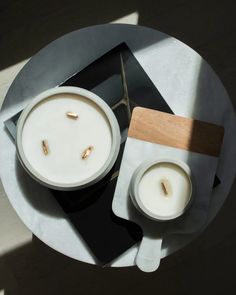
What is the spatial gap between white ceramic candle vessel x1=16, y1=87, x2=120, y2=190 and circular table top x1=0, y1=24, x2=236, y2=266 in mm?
70

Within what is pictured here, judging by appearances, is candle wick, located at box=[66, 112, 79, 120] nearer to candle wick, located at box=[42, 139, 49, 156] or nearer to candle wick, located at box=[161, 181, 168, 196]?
candle wick, located at box=[42, 139, 49, 156]

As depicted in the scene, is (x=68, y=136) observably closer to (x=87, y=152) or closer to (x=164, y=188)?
(x=87, y=152)

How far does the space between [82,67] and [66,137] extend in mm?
138

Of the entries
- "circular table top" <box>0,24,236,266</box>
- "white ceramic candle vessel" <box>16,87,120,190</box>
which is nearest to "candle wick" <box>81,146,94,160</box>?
"white ceramic candle vessel" <box>16,87,120,190</box>

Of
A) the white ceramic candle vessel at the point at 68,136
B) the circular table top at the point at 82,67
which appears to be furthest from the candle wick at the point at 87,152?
the circular table top at the point at 82,67

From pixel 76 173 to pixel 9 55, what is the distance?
574 millimetres

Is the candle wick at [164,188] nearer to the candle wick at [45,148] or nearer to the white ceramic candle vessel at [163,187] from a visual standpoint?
the white ceramic candle vessel at [163,187]

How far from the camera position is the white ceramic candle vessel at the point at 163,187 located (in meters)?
0.79

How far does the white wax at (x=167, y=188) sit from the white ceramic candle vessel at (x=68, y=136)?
2.6 inches

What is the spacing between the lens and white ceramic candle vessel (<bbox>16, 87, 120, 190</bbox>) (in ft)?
2.59

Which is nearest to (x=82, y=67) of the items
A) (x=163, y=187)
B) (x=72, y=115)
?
(x=72, y=115)

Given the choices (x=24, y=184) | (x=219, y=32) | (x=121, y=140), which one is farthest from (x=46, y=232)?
(x=219, y=32)

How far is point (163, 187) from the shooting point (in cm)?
80

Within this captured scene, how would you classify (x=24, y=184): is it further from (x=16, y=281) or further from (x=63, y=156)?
(x=16, y=281)
